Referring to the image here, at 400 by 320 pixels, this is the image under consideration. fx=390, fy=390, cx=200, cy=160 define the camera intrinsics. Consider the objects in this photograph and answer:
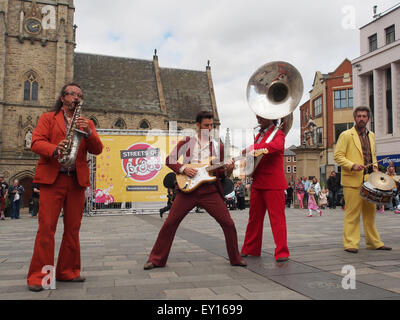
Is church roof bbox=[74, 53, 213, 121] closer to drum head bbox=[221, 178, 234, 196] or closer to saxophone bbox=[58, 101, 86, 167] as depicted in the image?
drum head bbox=[221, 178, 234, 196]

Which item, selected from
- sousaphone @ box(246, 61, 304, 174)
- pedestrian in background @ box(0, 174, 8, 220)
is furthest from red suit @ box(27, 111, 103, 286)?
pedestrian in background @ box(0, 174, 8, 220)

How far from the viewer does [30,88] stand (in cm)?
3634

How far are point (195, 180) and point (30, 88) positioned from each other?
118ft

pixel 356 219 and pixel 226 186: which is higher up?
pixel 226 186

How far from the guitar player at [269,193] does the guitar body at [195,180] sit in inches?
24.0

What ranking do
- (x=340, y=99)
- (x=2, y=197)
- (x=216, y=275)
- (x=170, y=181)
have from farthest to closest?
(x=340, y=99) → (x=2, y=197) → (x=170, y=181) → (x=216, y=275)

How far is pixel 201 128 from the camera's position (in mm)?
4898

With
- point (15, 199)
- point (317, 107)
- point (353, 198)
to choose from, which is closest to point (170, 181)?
point (353, 198)

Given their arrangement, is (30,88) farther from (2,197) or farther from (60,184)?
(60,184)

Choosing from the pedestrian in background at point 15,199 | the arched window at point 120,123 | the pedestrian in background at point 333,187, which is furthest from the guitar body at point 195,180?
the arched window at point 120,123

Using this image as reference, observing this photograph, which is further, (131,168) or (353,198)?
(131,168)

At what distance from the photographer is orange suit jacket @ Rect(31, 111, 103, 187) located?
380 centimetres

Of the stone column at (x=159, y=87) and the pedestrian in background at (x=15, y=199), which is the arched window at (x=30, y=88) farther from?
the pedestrian in background at (x=15, y=199)
